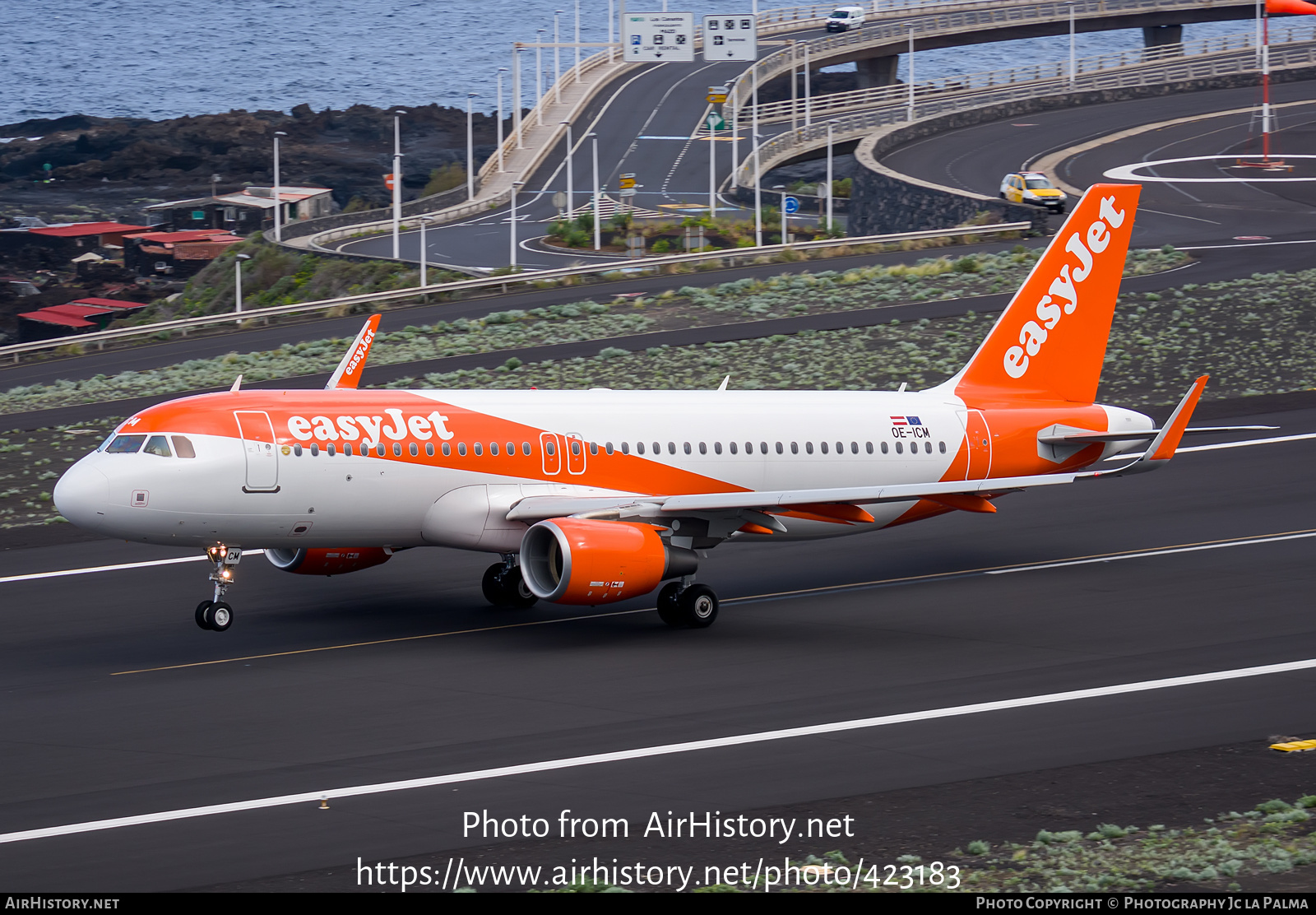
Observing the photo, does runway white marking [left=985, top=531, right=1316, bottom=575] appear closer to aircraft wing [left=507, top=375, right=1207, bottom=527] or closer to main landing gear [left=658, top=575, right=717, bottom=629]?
aircraft wing [left=507, top=375, right=1207, bottom=527]

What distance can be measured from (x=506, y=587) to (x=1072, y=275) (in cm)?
1405

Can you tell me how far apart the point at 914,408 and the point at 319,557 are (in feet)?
40.3

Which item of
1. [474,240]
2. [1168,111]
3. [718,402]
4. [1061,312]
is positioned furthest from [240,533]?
[1168,111]

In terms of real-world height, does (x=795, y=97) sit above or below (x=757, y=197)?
above

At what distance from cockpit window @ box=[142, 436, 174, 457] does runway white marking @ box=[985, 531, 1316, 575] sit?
1629 centimetres

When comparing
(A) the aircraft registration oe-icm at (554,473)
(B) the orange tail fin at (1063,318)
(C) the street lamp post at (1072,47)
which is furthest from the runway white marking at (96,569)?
(C) the street lamp post at (1072,47)

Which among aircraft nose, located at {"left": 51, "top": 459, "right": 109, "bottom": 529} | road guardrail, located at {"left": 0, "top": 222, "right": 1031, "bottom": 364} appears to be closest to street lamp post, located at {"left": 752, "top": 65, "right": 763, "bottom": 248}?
road guardrail, located at {"left": 0, "top": 222, "right": 1031, "bottom": 364}

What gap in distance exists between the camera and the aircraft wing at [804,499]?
25.9 metres

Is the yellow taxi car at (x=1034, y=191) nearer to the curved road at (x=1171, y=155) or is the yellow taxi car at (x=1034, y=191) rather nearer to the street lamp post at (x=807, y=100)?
the curved road at (x=1171, y=155)

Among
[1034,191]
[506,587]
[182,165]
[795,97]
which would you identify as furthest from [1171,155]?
[182,165]

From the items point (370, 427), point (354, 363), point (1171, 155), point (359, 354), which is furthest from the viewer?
point (1171, 155)

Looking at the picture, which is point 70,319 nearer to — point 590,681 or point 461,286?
point 461,286

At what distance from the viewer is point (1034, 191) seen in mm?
83688

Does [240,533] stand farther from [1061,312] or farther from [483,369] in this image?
[483,369]
